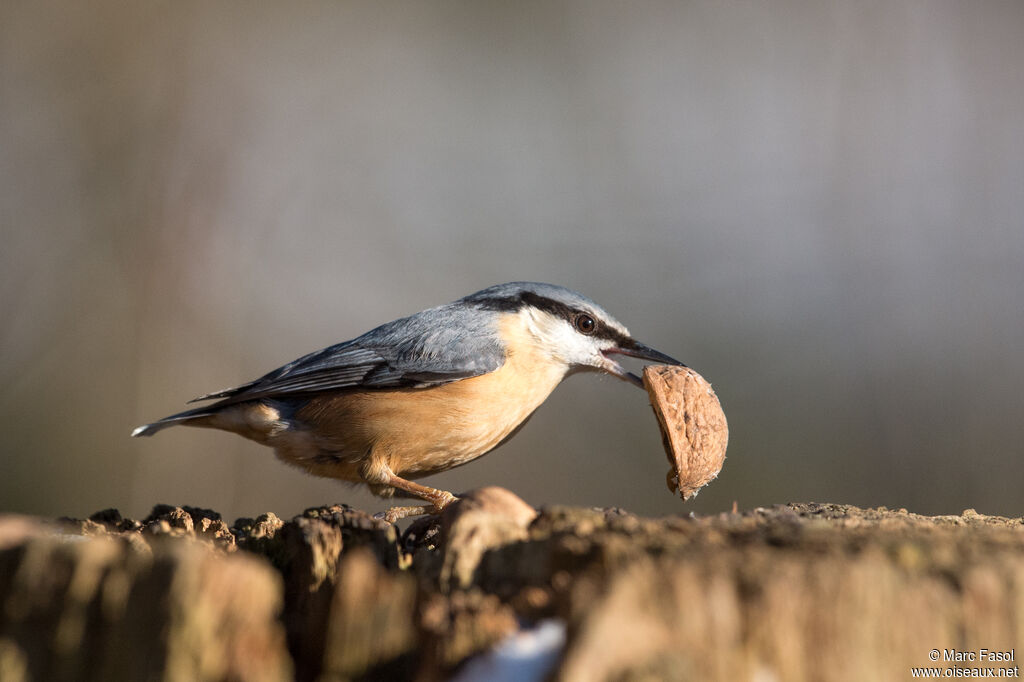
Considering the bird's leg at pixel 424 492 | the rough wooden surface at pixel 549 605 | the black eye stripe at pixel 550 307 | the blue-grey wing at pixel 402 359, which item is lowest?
the rough wooden surface at pixel 549 605

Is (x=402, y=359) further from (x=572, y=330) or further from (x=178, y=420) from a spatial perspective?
(x=178, y=420)

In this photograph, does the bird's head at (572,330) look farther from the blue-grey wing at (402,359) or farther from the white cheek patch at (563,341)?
the blue-grey wing at (402,359)

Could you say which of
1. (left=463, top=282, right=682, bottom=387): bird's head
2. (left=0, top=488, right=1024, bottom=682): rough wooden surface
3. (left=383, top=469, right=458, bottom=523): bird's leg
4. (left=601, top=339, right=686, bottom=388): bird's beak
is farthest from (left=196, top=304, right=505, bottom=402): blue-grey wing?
(left=0, top=488, right=1024, bottom=682): rough wooden surface

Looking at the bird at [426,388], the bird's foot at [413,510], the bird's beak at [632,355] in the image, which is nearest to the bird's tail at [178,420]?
the bird at [426,388]

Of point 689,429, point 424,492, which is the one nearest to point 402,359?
point 424,492

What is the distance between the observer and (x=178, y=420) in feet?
10.2

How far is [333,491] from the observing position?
4.93 meters

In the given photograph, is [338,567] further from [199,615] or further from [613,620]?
[613,620]

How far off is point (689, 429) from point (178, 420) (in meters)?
1.79

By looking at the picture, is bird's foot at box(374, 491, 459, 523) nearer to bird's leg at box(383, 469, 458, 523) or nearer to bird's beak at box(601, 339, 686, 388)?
bird's leg at box(383, 469, 458, 523)

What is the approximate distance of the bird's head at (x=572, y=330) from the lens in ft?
10.6

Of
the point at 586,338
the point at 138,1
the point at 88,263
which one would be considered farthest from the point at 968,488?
the point at 138,1

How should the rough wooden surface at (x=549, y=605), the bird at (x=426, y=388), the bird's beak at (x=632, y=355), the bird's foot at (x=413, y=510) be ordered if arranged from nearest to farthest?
the rough wooden surface at (x=549, y=605), the bird's foot at (x=413, y=510), the bird at (x=426, y=388), the bird's beak at (x=632, y=355)

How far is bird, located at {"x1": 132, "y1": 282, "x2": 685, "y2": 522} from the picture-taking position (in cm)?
296
